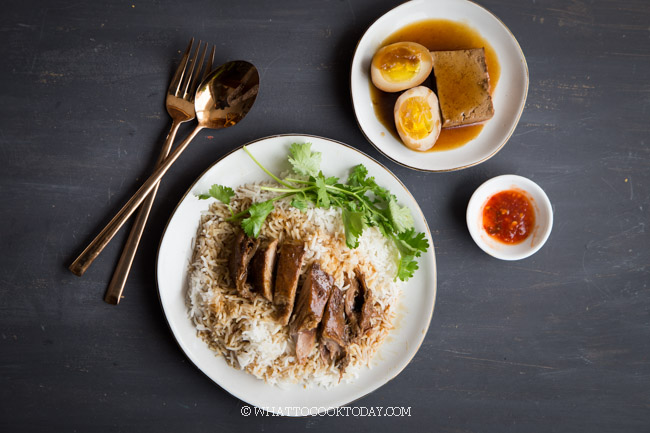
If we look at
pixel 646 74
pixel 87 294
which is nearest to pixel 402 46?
pixel 646 74

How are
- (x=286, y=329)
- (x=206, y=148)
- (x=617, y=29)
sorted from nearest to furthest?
(x=286, y=329) < (x=206, y=148) < (x=617, y=29)

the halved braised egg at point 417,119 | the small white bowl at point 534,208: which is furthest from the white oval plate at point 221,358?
the small white bowl at point 534,208

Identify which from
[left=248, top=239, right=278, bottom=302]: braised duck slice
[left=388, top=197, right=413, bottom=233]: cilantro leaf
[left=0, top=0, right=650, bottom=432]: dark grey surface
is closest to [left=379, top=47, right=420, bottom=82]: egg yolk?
[left=0, top=0, right=650, bottom=432]: dark grey surface

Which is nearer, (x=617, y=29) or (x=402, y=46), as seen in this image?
(x=402, y=46)

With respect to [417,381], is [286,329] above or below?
above

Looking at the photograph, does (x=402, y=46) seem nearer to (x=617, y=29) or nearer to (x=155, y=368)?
(x=617, y=29)

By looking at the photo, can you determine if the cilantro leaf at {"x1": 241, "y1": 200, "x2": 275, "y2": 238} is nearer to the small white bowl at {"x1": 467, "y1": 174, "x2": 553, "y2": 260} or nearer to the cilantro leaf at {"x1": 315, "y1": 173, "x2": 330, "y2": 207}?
the cilantro leaf at {"x1": 315, "y1": 173, "x2": 330, "y2": 207}
